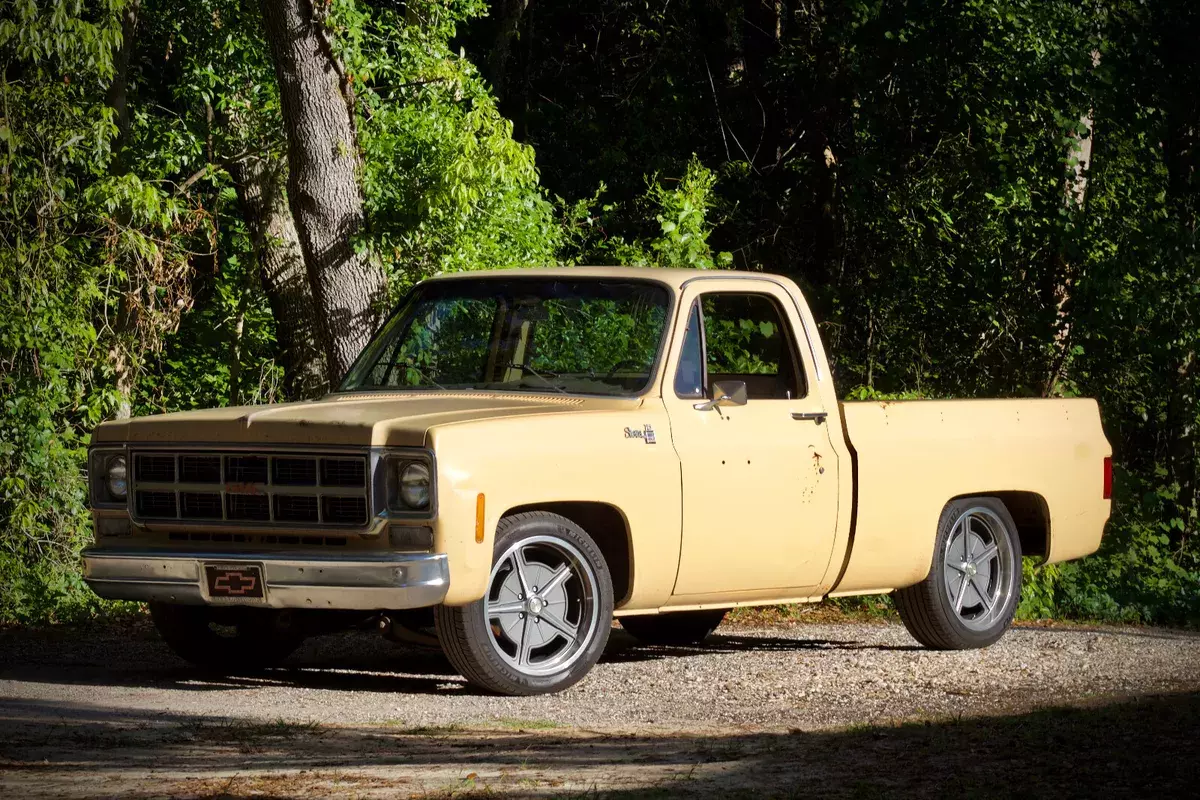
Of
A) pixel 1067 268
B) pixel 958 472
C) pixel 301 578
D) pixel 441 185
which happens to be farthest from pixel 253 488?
pixel 1067 268

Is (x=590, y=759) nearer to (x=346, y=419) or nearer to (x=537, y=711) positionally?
(x=537, y=711)

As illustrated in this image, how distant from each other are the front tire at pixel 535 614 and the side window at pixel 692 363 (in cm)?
99

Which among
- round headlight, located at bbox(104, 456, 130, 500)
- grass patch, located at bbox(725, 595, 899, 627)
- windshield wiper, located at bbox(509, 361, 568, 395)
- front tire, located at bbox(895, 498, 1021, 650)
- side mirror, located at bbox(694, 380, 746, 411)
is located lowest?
grass patch, located at bbox(725, 595, 899, 627)

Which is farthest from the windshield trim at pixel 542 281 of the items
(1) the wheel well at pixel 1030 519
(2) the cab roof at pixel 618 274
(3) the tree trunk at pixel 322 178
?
(3) the tree trunk at pixel 322 178

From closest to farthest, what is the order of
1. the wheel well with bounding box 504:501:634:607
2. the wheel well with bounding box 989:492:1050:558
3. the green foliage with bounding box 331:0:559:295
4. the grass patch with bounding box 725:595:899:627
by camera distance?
the wheel well with bounding box 504:501:634:607 < the wheel well with bounding box 989:492:1050:558 < the grass patch with bounding box 725:595:899:627 < the green foliage with bounding box 331:0:559:295

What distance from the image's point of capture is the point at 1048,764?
697cm

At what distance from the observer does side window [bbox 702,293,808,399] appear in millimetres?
10266

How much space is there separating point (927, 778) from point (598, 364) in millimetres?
3487

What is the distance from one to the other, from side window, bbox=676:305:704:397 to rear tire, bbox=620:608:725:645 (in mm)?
2323

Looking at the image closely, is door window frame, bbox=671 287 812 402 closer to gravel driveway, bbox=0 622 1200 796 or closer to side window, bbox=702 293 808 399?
side window, bbox=702 293 808 399

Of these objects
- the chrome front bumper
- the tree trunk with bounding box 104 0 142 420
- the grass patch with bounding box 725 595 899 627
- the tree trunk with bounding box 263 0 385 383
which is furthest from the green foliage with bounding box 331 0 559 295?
the chrome front bumper

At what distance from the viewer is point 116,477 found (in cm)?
923

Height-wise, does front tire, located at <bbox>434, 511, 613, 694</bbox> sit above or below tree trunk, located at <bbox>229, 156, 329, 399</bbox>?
below

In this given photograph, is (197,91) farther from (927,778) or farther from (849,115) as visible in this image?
(927,778)
